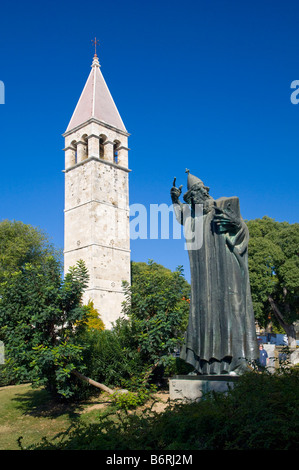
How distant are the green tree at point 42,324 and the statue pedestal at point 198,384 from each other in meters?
4.07

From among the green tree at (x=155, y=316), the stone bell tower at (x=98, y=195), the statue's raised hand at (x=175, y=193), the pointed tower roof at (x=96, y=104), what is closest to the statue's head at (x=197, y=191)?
the statue's raised hand at (x=175, y=193)

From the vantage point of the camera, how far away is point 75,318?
35.3 feet

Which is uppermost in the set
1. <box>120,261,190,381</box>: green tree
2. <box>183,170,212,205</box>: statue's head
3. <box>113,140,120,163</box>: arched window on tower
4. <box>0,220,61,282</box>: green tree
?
<box>113,140,120,163</box>: arched window on tower

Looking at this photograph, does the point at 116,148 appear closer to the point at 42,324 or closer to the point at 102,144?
the point at 102,144

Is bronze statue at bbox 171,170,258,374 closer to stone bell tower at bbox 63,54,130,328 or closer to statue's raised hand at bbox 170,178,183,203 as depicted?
statue's raised hand at bbox 170,178,183,203

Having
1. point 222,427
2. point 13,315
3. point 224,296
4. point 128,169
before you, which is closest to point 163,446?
point 222,427

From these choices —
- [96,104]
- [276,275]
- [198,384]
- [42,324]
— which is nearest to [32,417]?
[42,324]

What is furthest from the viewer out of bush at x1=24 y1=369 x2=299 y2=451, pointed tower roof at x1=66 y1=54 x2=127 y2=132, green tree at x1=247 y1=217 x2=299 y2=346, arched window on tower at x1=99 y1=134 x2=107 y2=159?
arched window on tower at x1=99 y1=134 x2=107 y2=159

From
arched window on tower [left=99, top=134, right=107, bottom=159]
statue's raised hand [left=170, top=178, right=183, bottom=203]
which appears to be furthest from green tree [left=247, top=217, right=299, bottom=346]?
statue's raised hand [left=170, top=178, right=183, bottom=203]

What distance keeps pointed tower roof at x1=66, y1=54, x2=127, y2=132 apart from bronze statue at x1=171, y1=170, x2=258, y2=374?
33.0 metres

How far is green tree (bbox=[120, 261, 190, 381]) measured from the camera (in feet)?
36.8

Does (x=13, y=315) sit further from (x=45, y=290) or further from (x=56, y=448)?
(x=56, y=448)

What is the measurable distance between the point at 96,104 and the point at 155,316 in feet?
102

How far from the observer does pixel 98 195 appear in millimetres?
37250
